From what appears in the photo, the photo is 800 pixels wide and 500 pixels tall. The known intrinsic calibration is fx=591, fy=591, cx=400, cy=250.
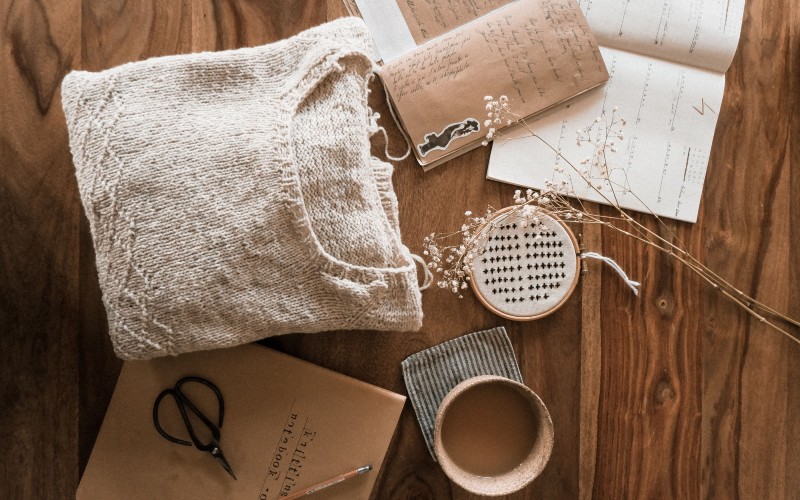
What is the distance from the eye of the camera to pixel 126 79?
26.2 inches

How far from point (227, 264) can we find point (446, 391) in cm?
35

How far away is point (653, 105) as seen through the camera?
0.87 metres

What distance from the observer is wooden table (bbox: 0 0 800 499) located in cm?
79

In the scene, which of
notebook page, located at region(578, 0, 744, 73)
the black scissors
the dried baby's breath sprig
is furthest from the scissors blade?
notebook page, located at region(578, 0, 744, 73)

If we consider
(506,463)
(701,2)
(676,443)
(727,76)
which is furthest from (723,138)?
(506,463)

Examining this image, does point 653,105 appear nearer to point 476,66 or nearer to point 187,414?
point 476,66

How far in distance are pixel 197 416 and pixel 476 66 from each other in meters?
0.61

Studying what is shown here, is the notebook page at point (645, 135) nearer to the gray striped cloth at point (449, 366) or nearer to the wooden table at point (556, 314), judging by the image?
the wooden table at point (556, 314)

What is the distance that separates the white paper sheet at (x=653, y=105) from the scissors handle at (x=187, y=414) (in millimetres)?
509

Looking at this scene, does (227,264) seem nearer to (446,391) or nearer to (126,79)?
(126,79)

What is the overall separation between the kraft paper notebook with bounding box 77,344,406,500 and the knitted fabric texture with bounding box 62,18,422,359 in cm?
12

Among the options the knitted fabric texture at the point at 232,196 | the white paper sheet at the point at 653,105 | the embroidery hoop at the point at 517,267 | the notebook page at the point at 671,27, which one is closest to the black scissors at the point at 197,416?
the knitted fabric texture at the point at 232,196

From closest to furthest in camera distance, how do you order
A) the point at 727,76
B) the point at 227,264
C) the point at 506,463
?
the point at 227,264 < the point at 506,463 < the point at 727,76

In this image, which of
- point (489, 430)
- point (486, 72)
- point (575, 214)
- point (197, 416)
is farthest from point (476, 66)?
point (197, 416)
